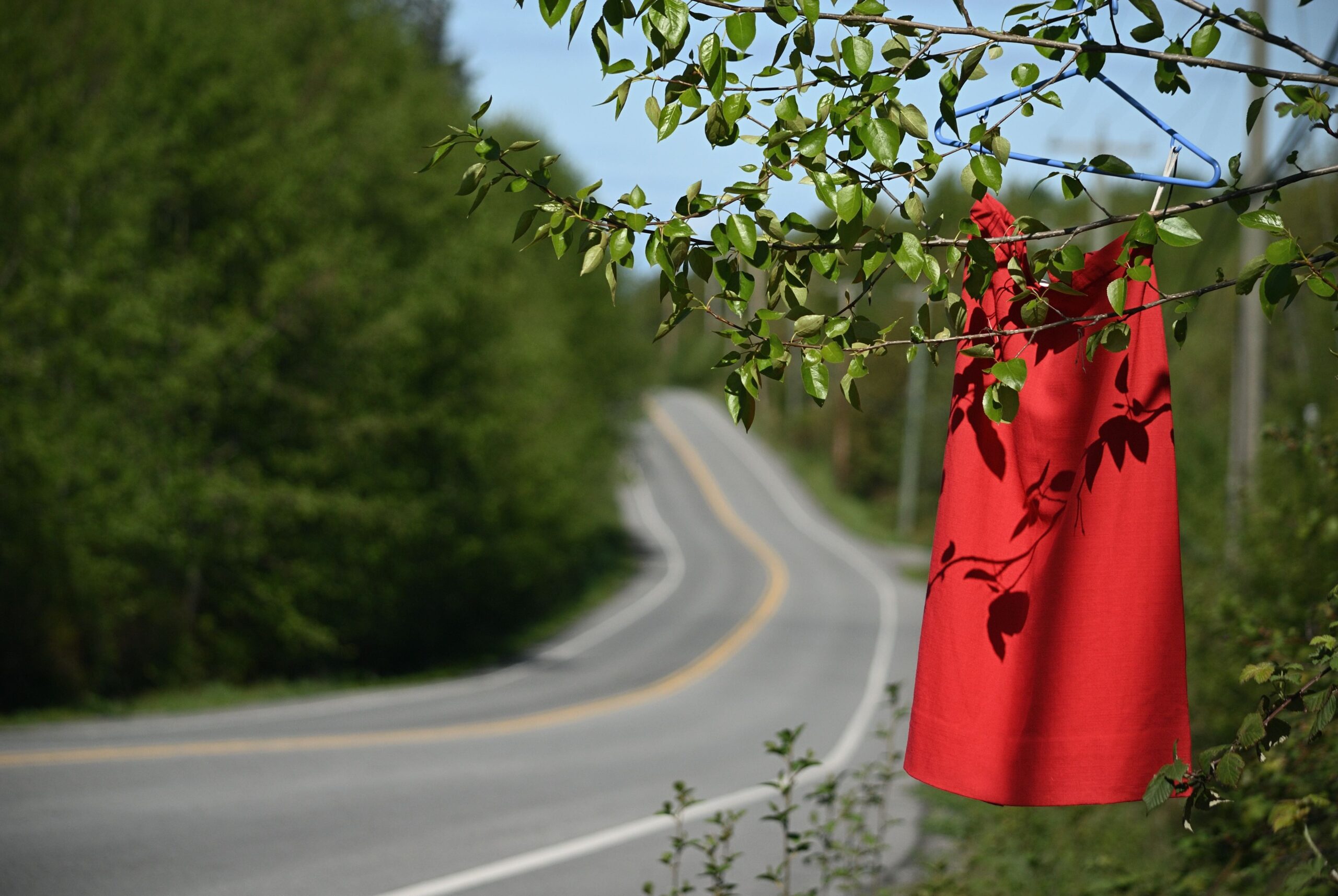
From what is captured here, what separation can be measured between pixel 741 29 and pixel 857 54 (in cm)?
22

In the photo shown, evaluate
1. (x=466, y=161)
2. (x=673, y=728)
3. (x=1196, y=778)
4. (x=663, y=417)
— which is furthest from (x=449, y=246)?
(x=663, y=417)

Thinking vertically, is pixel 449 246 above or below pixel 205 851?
above

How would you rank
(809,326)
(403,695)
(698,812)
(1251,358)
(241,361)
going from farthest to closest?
(403,695), (241,361), (1251,358), (698,812), (809,326)

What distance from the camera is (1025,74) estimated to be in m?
2.29

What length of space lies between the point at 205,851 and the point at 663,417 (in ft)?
198

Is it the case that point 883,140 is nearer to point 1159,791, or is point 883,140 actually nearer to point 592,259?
point 592,259

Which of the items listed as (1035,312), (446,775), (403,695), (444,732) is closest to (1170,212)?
(1035,312)

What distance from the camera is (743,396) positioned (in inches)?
88.1

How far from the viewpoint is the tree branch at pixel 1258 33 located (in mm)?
2057

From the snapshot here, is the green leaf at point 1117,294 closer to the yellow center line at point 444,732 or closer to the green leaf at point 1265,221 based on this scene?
the green leaf at point 1265,221

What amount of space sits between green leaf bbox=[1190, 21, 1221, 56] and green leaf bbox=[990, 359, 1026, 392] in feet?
2.32

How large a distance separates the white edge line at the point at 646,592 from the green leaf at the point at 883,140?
2100cm

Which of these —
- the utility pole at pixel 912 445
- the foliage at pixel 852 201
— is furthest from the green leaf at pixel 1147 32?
the utility pole at pixel 912 445

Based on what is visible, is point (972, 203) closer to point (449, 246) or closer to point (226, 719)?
point (226, 719)
